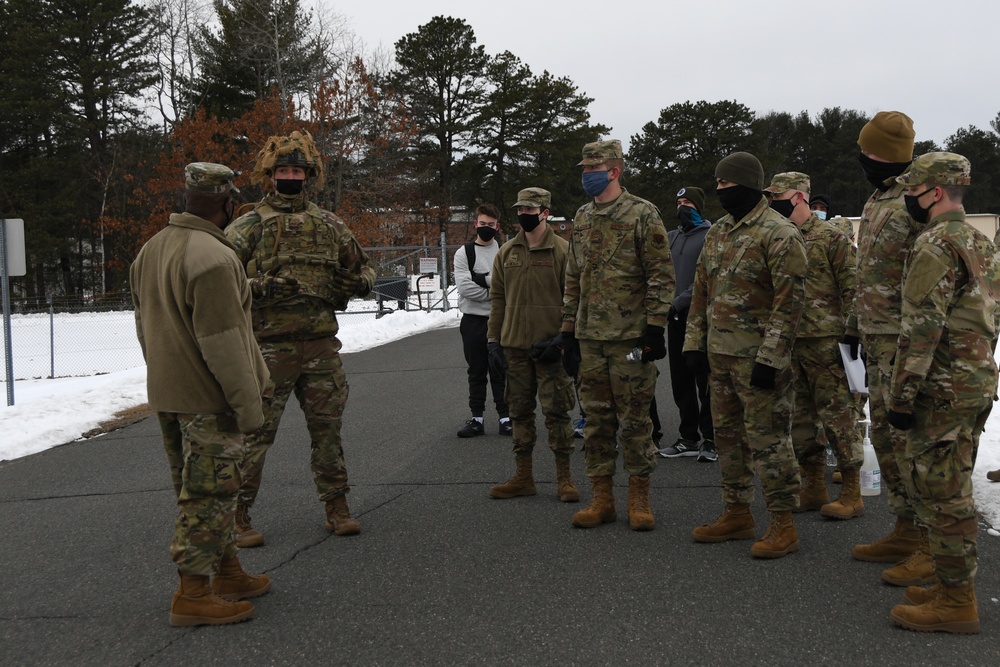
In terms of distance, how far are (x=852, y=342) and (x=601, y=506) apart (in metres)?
1.81

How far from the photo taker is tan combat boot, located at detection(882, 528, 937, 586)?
4.14 metres

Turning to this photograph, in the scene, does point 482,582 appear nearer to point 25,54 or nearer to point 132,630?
point 132,630

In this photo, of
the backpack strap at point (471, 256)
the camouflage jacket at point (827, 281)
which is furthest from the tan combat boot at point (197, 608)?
the backpack strap at point (471, 256)

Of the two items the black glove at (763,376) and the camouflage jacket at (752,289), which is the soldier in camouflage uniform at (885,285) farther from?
the black glove at (763,376)

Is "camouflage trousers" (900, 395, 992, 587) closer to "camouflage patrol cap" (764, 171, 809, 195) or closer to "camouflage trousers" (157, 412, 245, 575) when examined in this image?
"camouflage patrol cap" (764, 171, 809, 195)

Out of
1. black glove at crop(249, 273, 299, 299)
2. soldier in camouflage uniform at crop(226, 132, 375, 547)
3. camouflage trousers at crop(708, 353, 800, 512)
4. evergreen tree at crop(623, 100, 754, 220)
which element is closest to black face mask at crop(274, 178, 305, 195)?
soldier in camouflage uniform at crop(226, 132, 375, 547)

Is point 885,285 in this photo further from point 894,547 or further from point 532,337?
point 532,337

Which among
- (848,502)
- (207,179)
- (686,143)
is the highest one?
(686,143)

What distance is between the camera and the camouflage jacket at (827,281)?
5508 mm

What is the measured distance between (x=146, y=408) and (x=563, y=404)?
654 centimetres

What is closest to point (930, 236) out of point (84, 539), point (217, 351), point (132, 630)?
point (217, 351)

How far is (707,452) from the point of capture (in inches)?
275

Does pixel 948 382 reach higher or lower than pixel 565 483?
higher

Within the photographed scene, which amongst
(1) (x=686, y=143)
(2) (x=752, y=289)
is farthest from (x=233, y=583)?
(1) (x=686, y=143)
